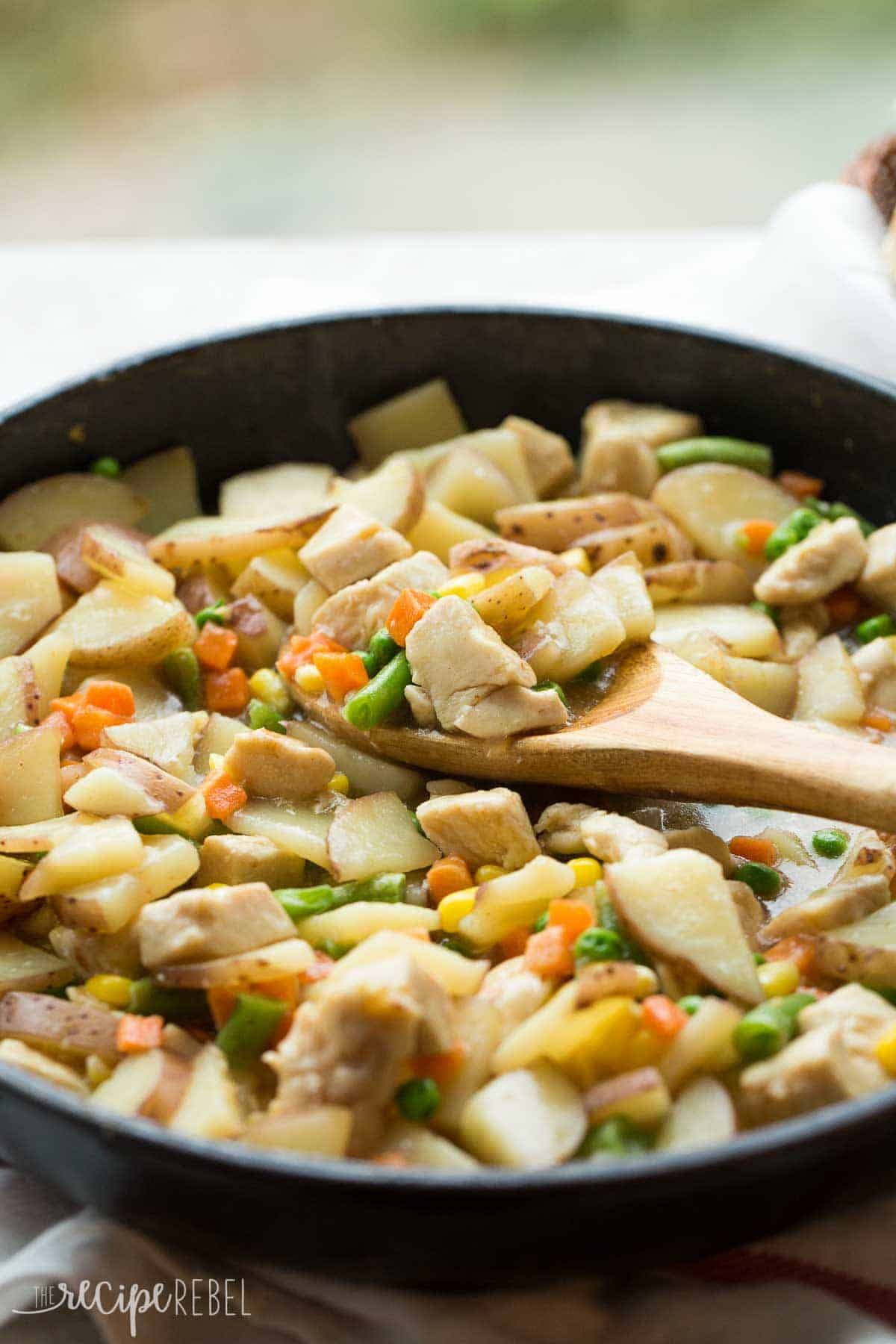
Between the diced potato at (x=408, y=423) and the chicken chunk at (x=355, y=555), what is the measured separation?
2.73ft

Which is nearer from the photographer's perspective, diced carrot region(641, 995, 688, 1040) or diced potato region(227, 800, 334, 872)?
diced carrot region(641, 995, 688, 1040)

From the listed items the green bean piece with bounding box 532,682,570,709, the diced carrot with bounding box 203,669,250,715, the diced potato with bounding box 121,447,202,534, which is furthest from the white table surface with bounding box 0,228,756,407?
the green bean piece with bounding box 532,682,570,709

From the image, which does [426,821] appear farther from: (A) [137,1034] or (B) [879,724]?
(B) [879,724]

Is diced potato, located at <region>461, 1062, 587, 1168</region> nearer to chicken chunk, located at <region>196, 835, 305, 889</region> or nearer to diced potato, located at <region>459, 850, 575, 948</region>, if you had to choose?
diced potato, located at <region>459, 850, 575, 948</region>

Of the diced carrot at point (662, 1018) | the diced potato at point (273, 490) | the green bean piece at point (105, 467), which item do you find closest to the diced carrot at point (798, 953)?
the diced carrot at point (662, 1018)

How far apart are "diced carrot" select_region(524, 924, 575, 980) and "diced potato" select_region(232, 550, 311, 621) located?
1.37m

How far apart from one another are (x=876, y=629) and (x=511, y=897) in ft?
4.76

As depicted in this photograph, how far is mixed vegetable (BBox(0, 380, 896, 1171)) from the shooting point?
2.38m

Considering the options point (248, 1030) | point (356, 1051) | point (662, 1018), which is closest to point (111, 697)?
point (248, 1030)

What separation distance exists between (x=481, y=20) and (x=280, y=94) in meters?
1.59

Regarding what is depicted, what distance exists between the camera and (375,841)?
2961 millimetres

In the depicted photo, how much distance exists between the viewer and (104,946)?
2.74m

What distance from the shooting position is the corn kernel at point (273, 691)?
3420 millimetres

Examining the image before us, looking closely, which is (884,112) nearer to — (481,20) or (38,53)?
(481,20)
